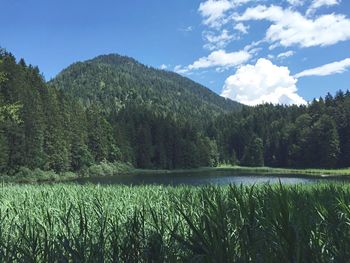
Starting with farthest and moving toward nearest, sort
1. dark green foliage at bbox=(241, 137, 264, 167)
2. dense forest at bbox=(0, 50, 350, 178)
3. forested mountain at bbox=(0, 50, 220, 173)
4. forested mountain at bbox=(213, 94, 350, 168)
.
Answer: dark green foliage at bbox=(241, 137, 264, 167) → forested mountain at bbox=(213, 94, 350, 168) → dense forest at bbox=(0, 50, 350, 178) → forested mountain at bbox=(0, 50, 220, 173)

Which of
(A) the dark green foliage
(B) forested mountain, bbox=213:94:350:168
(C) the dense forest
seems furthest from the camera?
(A) the dark green foliage

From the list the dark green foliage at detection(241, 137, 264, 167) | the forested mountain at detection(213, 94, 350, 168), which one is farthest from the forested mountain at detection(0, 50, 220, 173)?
the forested mountain at detection(213, 94, 350, 168)

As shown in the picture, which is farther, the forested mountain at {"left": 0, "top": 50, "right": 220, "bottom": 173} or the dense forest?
the dense forest

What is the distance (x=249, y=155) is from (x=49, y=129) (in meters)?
107

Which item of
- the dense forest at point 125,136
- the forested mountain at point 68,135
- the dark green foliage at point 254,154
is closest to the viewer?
the forested mountain at point 68,135

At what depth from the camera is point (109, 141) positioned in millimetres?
123312

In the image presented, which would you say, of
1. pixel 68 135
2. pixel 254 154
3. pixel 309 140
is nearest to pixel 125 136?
pixel 68 135

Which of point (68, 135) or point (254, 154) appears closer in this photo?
point (68, 135)

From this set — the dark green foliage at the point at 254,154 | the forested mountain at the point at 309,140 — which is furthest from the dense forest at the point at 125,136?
the dark green foliage at the point at 254,154

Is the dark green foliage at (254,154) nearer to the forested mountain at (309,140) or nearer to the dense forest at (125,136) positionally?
the forested mountain at (309,140)

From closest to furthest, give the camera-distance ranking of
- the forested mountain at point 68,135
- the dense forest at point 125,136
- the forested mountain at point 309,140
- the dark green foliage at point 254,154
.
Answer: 1. the forested mountain at point 68,135
2. the dense forest at point 125,136
3. the forested mountain at point 309,140
4. the dark green foliage at point 254,154

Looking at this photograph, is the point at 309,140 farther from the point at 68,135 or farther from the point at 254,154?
the point at 68,135

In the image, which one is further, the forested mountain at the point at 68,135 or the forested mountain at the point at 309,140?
the forested mountain at the point at 309,140

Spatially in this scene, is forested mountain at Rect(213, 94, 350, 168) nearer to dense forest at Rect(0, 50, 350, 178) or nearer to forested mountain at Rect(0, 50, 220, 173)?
dense forest at Rect(0, 50, 350, 178)
